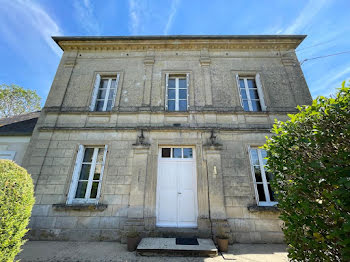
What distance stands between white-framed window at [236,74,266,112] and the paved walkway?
4.25m

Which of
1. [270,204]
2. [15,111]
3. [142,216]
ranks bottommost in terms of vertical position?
[142,216]

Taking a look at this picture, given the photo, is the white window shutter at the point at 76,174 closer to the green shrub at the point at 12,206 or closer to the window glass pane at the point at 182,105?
the green shrub at the point at 12,206

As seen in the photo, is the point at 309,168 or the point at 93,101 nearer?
the point at 309,168

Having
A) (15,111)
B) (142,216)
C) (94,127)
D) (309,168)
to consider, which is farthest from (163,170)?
(15,111)

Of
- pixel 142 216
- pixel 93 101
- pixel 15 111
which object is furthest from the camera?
pixel 15 111

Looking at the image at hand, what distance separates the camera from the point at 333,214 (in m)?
1.72

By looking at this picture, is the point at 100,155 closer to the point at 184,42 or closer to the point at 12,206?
the point at 12,206

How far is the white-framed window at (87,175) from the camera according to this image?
4.67 m

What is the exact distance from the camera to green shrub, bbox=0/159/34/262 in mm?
2227

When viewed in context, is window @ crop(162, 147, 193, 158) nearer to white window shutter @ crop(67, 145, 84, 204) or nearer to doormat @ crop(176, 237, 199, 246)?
doormat @ crop(176, 237, 199, 246)

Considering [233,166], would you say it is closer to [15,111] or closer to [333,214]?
[333,214]

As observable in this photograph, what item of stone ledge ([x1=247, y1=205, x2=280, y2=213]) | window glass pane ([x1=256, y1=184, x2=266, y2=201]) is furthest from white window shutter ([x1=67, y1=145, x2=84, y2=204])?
window glass pane ([x1=256, y1=184, x2=266, y2=201])

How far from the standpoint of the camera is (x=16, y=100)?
1114 cm

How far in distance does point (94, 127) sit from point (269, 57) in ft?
24.0
